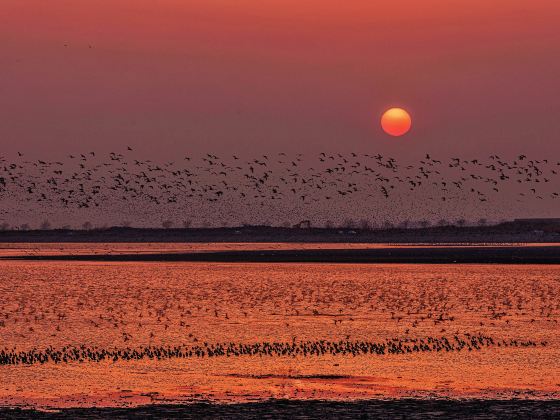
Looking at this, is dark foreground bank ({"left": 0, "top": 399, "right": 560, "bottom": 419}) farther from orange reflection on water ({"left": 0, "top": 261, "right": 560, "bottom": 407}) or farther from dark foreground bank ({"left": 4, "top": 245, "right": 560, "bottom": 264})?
dark foreground bank ({"left": 4, "top": 245, "right": 560, "bottom": 264})

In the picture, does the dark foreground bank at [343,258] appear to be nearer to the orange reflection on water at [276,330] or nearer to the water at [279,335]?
the orange reflection on water at [276,330]

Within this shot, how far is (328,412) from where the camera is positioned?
22.5 m

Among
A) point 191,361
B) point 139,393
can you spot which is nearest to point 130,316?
point 191,361

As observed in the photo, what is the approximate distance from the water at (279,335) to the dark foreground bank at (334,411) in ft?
2.64

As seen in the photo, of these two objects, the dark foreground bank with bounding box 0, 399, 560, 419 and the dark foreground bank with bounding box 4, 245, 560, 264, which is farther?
the dark foreground bank with bounding box 4, 245, 560, 264

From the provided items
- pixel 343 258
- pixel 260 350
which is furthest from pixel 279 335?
pixel 343 258

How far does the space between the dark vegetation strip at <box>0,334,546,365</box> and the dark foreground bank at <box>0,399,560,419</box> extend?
7.71 metres

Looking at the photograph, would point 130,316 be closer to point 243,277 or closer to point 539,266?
point 243,277

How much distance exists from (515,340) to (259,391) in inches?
501

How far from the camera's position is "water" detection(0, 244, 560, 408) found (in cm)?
2555

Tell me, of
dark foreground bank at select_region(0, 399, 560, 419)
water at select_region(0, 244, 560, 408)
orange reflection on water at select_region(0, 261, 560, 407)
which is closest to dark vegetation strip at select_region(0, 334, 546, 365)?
water at select_region(0, 244, 560, 408)

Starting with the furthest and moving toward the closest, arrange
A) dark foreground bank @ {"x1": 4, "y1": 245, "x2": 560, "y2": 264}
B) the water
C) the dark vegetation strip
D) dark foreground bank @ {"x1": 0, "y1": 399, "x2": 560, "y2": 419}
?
dark foreground bank @ {"x1": 4, "y1": 245, "x2": 560, "y2": 264} → the dark vegetation strip → the water → dark foreground bank @ {"x1": 0, "y1": 399, "x2": 560, "y2": 419}

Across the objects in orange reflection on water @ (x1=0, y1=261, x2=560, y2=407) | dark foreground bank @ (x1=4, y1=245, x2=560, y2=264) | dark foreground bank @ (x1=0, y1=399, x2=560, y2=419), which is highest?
dark foreground bank @ (x1=0, y1=399, x2=560, y2=419)

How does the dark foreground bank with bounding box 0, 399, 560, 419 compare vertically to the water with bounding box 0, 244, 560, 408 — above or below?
above
